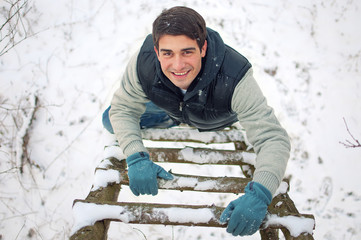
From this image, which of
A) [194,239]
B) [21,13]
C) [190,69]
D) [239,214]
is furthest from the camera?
[21,13]

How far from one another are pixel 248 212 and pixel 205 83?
70 cm

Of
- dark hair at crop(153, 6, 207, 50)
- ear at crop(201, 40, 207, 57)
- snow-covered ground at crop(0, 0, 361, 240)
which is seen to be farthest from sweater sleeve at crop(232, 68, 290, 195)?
snow-covered ground at crop(0, 0, 361, 240)

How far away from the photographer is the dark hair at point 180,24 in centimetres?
133

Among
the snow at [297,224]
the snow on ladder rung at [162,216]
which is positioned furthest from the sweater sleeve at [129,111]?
the snow at [297,224]

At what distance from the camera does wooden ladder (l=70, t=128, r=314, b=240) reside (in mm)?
1240

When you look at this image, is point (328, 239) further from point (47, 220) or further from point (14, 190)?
point (14, 190)

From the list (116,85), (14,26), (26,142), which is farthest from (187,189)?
(14,26)

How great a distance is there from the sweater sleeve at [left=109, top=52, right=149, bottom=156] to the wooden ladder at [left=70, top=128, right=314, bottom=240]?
173 mm

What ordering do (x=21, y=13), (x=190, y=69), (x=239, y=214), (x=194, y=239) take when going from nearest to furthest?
(x=239, y=214)
(x=190, y=69)
(x=194, y=239)
(x=21, y=13)

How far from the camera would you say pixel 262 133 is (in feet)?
4.80

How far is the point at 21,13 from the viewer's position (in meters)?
3.46

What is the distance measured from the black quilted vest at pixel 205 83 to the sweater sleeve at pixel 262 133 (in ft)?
0.22

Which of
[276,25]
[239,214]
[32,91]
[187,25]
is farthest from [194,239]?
[276,25]

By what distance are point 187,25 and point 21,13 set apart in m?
3.13
